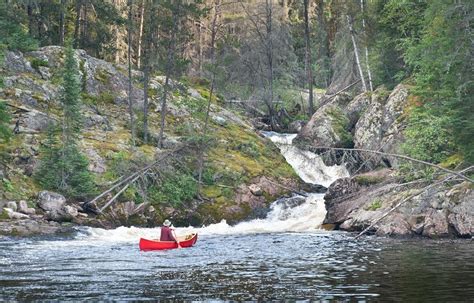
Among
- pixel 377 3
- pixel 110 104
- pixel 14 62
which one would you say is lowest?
pixel 110 104

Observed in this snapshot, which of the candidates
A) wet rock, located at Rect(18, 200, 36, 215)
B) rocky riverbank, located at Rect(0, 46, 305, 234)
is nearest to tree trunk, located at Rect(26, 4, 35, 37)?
rocky riverbank, located at Rect(0, 46, 305, 234)

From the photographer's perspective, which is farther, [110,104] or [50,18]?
[50,18]

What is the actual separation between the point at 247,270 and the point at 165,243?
22.6 feet

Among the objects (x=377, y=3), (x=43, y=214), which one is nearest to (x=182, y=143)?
(x=43, y=214)

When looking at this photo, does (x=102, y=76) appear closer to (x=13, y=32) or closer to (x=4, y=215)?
(x=13, y=32)

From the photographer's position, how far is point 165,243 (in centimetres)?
2319

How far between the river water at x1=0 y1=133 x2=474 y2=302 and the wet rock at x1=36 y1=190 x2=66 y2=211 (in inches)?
89.2

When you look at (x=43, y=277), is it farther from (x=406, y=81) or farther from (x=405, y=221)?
(x=406, y=81)

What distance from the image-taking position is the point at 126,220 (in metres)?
29.7

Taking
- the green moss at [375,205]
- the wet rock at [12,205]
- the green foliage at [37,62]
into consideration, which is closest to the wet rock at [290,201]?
the green moss at [375,205]

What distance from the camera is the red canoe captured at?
22484 mm

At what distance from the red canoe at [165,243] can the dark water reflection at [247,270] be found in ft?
1.66

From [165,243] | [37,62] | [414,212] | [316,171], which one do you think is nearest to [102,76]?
[37,62]

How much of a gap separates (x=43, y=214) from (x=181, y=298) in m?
16.5
